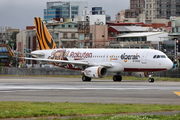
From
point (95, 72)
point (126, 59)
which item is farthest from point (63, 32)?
point (95, 72)

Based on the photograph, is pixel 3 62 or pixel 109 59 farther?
pixel 3 62

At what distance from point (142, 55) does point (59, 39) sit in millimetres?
101685

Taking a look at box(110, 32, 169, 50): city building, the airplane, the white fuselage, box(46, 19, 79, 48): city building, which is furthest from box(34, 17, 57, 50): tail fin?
box(46, 19, 79, 48): city building

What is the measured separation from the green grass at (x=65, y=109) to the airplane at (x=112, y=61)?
2955cm

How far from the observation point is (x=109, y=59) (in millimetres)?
55719

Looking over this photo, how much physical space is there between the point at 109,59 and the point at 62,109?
3497 centimetres

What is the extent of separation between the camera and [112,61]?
55.4 metres

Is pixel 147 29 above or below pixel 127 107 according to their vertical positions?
above

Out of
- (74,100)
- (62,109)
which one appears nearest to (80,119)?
(62,109)

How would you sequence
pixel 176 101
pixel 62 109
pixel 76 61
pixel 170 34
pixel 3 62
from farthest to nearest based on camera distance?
pixel 3 62 < pixel 170 34 < pixel 76 61 < pixel 176 101 < pixel 62 109

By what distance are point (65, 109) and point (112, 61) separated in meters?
34.6

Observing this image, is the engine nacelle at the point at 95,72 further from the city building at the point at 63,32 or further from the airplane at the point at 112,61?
the city building at the point at 63,32

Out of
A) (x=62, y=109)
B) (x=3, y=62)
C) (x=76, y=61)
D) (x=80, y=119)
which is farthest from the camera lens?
(x=3, y=62)

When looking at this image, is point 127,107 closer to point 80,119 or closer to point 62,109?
point 62,109
